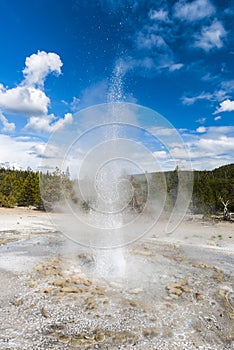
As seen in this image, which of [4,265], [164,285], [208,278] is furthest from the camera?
[4,265]

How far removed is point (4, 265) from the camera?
9.80 m

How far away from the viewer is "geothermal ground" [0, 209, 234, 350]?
5293 millimetres

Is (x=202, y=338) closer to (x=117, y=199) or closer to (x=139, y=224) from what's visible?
(x=117, y=199)

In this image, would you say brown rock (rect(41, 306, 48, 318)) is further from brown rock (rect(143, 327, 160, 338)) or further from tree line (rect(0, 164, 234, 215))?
tree line (rect(0, 164, 234, 215))

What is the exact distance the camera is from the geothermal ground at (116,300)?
5.29 meters

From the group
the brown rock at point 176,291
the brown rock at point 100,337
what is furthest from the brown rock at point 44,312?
the brown rock at point 176,291

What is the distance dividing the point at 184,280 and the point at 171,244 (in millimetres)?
6119

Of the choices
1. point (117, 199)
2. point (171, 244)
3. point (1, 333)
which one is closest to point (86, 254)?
point (117, 199)

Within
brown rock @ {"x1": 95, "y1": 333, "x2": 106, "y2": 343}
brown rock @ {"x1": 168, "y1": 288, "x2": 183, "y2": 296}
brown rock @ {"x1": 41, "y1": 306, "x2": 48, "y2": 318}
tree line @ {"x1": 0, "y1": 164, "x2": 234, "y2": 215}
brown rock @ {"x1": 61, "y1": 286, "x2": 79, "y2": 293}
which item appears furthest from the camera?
tree line @ {"x1": 0, "y1": 164, "x2": 234, "y2": 215}

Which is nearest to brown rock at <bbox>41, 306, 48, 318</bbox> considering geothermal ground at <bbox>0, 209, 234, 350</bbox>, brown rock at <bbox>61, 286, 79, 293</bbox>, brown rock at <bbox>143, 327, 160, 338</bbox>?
geothermal ground at <bbox>0, 209, 234, 350</bbox>

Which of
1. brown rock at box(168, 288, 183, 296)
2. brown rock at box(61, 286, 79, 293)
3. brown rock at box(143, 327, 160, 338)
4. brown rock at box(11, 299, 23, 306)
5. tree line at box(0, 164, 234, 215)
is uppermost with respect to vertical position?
tree line at box(0, 164, 234, 215)

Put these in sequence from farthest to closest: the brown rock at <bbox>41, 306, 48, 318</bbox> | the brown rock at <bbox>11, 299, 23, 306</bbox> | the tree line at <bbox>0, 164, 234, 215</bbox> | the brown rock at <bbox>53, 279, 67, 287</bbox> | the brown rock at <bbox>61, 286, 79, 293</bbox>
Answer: the tree line at <bbox>0, 164, 234, 215</bbox>
the brown rock at <bbox>53, 279, 67, 287</bbox>
the brown rock at <bbox>61, 286, 79, 293</bbox>
the brown rock at <bbox>11, 299, 23, 306</bbox>
the brown rock at <bbox>41, 306, 48, 318</bbox>

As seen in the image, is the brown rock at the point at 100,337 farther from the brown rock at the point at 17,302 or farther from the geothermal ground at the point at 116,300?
the brown rock at the point at 17,302

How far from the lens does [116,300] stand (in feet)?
23.1
